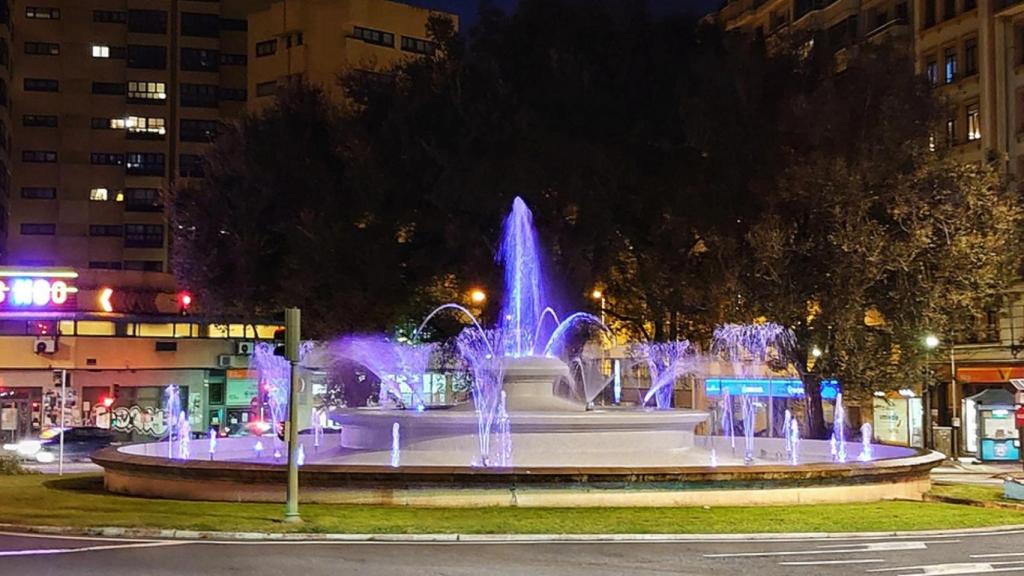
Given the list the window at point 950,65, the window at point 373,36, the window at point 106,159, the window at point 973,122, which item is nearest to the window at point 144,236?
the window at point 106,159

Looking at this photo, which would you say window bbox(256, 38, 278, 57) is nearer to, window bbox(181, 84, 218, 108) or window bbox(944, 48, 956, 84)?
window bbox(181, 84, 218, 108)

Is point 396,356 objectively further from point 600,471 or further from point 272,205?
point 600,471

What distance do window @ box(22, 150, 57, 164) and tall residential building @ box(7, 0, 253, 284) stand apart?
66mm

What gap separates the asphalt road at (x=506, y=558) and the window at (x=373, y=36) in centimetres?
6577

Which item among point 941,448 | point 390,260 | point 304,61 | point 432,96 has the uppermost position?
point 304,61

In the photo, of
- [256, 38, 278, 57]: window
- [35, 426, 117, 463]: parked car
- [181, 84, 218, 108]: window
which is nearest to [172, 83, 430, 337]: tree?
[35, 426, 117, 463]: parked car

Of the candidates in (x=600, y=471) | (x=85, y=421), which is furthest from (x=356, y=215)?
(x=85, y=421)

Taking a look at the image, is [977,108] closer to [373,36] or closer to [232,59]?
[373,36]

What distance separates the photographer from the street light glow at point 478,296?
34.1 m

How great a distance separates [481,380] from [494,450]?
608 cm

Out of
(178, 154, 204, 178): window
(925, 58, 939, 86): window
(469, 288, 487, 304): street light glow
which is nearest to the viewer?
(469, 288, 487, 304): street light glow

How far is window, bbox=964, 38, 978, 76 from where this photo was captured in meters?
48.2

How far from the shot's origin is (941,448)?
140 ft

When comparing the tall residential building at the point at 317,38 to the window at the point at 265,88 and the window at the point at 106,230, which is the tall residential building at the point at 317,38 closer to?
the window at the point at 265,88
